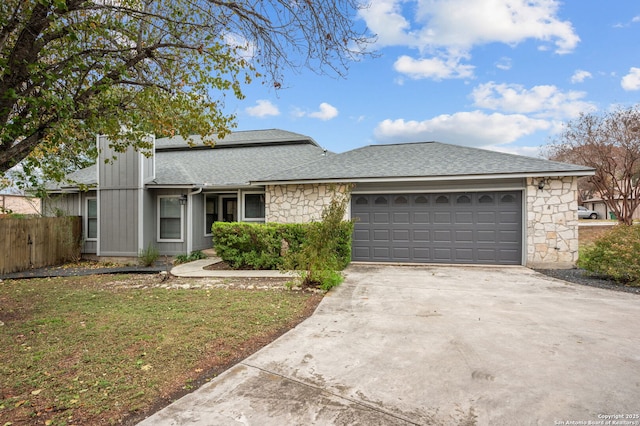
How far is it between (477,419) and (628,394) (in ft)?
4.68

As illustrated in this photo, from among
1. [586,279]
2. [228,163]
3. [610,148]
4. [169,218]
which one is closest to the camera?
[586,279]

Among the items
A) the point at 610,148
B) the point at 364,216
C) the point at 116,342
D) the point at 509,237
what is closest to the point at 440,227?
the point at 509,237

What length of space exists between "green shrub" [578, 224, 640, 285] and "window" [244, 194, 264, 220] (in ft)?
31.6

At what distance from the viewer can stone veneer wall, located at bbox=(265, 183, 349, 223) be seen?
10.3 metres

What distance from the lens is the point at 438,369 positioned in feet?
10.5

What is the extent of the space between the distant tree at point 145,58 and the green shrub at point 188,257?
16.1 ft

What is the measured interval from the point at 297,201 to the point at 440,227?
444cm

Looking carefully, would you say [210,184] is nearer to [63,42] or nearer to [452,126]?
[63,42]

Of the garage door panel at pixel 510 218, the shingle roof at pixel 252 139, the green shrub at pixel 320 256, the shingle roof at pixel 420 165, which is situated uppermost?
the shingle roof at pixel 252 139

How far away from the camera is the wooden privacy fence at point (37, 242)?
375 inches

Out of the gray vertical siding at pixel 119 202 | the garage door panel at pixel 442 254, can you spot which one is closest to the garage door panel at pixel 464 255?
the garage door panel at pixel 442 254

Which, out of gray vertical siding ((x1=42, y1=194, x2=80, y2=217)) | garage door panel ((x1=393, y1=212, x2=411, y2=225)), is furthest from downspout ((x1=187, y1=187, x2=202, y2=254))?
garage door panel ((x1=393, y1=212, x2=411, y2=225))

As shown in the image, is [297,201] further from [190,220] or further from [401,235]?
[190,220]

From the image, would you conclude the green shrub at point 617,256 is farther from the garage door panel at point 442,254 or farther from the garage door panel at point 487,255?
the garage door panel at point 442,254
